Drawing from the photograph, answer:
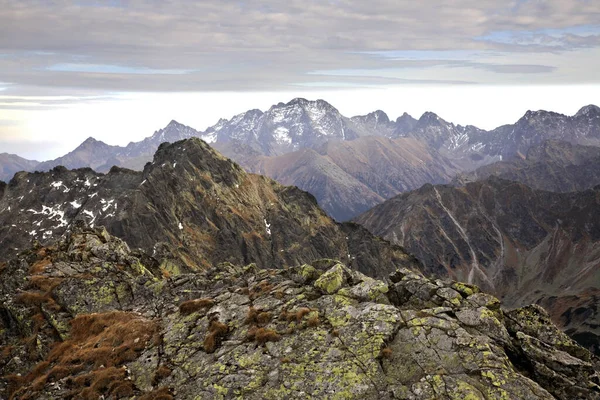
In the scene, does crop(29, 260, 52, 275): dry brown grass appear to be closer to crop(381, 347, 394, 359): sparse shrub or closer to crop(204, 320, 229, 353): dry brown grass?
crop(204, 320, 229, 353): dry brown grass

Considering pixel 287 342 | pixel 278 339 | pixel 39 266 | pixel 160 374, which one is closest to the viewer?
pixel 160 374

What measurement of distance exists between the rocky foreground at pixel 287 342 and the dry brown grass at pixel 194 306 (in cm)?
8

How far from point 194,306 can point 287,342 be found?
10458 mm

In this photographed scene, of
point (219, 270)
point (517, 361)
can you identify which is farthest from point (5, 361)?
point (517, 361)

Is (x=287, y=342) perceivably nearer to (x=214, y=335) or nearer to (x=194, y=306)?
(x=214, y=335)

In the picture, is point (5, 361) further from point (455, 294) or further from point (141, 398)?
point (455, 294)

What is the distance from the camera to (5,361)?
105ft

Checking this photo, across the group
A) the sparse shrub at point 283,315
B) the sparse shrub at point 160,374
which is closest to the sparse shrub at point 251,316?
the sparse shrub at point 283,315

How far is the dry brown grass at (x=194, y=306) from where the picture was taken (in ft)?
113

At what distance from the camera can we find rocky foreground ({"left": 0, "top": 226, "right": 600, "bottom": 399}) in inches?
930

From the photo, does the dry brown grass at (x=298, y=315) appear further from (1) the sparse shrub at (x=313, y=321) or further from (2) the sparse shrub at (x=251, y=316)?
(2) the sparse shrub at (x=251, y=316)

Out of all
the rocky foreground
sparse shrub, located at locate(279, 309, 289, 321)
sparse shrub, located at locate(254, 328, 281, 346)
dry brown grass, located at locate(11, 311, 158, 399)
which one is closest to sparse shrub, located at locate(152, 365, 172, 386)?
the rocky foreground

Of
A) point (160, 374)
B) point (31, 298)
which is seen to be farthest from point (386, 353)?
point (31, 298)

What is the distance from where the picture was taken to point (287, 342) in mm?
28031
